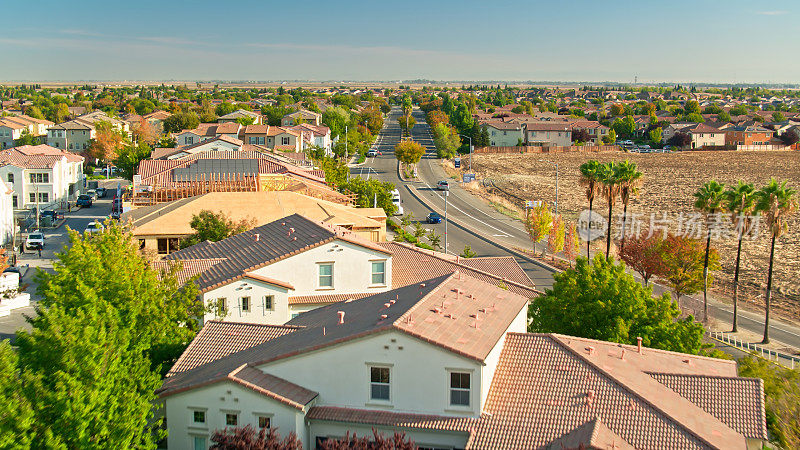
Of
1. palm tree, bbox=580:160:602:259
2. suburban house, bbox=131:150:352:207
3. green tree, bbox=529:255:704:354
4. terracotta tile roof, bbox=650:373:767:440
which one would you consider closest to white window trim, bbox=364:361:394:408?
terracotta tile roof, bbox=650:373:767:440

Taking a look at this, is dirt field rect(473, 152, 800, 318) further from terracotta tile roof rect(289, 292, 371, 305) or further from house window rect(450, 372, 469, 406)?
house window rect(450, 372, 469, 406)

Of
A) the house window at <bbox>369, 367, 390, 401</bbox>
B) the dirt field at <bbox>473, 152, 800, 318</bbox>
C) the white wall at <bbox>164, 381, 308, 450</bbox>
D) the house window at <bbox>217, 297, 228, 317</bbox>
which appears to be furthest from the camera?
the dirt field at <bbox>473, 152, 800, 318</bbox>

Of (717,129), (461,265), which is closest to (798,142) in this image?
(717,129)

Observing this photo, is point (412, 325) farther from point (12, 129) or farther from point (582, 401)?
point (12, 129)

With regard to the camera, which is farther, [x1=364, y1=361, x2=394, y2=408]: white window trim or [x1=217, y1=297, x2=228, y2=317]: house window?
[x1=217, y1=297, x2=228, y2=317]: house window

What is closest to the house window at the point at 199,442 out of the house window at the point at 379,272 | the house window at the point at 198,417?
the house window at the point at 198,417

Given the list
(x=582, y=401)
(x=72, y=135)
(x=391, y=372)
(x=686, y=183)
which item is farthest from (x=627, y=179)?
(x=72, y=135)

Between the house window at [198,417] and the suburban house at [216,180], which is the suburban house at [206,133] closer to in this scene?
the suburban house at [216,180]
